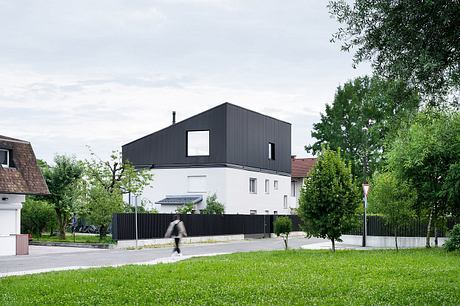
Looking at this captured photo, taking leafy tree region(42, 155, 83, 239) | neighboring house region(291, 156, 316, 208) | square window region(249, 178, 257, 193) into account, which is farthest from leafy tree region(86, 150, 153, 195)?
neighboring house region(291, 156, 316, 208)

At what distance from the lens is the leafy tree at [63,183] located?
135 ft

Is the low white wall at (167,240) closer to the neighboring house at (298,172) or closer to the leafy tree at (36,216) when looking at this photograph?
the leafy tree at (36,216)

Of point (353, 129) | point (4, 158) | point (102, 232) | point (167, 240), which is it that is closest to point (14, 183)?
point (4, 158)

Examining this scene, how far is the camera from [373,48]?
12.0m

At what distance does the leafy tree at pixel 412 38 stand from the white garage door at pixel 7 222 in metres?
22.8

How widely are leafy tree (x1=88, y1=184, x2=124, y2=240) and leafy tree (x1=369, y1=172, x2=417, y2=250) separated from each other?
49.1ft

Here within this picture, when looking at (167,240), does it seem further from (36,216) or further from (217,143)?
(217,143)

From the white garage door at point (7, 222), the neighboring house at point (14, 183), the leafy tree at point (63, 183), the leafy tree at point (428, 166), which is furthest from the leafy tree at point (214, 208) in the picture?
the leafy tree at point (428, 166)

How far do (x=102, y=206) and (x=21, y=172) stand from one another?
228 inches

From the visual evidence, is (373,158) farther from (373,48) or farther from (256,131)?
(373,48)

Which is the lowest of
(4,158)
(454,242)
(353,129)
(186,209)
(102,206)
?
(454,242)

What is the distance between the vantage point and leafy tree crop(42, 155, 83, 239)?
41197mm

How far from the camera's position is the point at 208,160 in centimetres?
5206

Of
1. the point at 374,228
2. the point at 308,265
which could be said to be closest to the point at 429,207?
the point at 374,228
